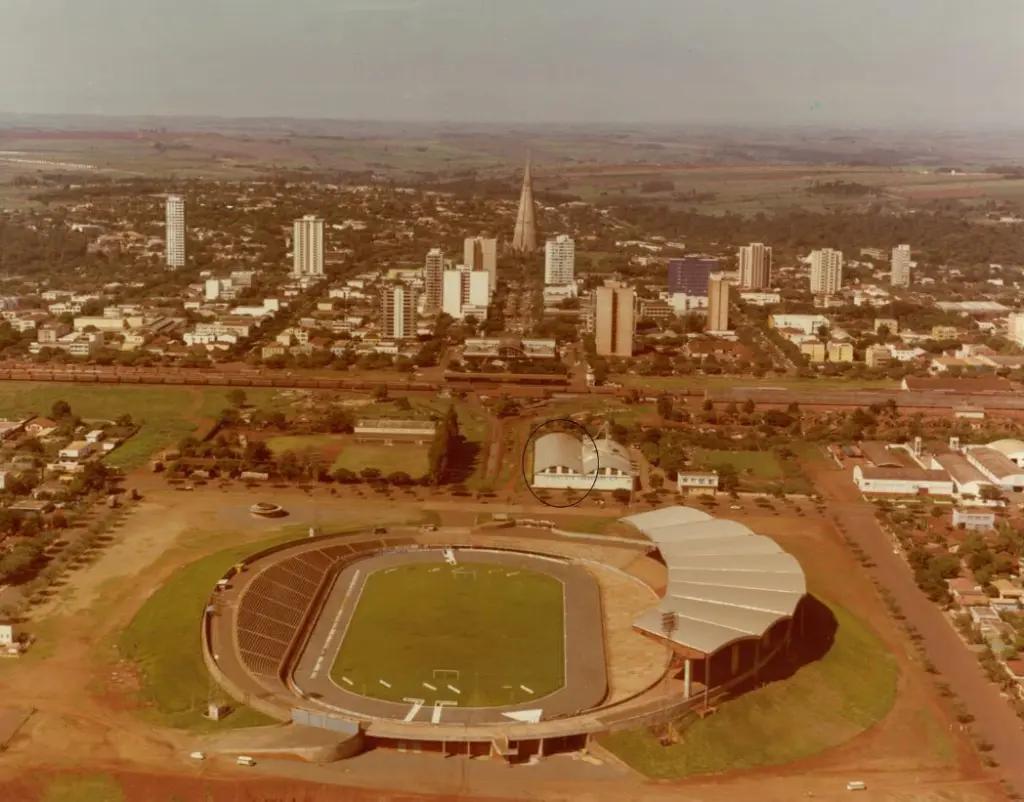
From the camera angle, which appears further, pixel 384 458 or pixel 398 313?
pixel 398 313

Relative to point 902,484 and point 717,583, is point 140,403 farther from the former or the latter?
point 717,583

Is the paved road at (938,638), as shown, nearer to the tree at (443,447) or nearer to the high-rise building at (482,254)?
the tree at (443,447)

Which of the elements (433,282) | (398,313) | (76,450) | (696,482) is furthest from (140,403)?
(433,282)

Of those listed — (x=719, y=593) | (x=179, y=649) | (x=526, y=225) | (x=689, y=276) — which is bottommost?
(x=179, y=649)

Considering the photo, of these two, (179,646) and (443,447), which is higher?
(443,447)

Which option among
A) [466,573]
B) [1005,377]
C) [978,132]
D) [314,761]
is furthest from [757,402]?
[978,132]

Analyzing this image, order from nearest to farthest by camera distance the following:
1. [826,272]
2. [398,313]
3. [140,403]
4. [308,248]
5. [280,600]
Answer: [280,600]
[140,403]
[398,313]
[826,272]
[308,248]

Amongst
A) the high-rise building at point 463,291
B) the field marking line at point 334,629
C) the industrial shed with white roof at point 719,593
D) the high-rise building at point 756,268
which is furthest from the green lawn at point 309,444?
the high-rise building at point 756,268
